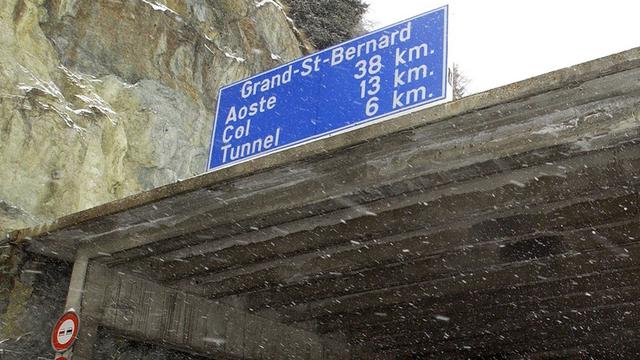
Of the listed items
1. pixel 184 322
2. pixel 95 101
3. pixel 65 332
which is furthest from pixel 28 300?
pixel 95 101

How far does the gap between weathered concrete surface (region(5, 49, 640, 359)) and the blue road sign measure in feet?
2.96

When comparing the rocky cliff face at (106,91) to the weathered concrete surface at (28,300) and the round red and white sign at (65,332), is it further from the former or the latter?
the round red and white sign at (65,332)

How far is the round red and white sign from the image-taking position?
8.50 m

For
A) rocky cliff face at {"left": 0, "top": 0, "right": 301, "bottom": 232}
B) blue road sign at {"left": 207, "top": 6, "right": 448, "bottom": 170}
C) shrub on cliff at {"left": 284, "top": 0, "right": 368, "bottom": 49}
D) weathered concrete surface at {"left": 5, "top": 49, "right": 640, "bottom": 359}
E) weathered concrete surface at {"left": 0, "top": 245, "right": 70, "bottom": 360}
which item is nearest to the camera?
weathered concrete surface at {"left": 5, "top": 49, "right": 640, "bottom": 359}

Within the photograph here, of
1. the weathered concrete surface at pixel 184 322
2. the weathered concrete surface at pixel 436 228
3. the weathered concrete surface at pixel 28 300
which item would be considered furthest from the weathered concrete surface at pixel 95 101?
the weathered concrete surface at pixel 436 228

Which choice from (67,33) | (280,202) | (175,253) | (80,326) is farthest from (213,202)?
(67,33)

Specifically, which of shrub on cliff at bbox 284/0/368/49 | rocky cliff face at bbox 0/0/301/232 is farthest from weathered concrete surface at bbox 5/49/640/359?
shrub on cliff at bbox 284/0/368/49

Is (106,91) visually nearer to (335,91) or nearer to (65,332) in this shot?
(65,332)

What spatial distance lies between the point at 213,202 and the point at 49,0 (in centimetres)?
941

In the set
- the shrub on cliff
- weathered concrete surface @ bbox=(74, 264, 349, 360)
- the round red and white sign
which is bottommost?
the round red and white sign

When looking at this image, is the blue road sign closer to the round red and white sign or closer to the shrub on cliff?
the round red and white sign

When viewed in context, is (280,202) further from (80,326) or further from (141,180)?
(141,180)

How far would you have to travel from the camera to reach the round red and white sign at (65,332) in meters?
8.50

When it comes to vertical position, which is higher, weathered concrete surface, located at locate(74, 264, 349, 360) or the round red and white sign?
weathered concrete surface, located at locate(74, 264, 349, 360)
